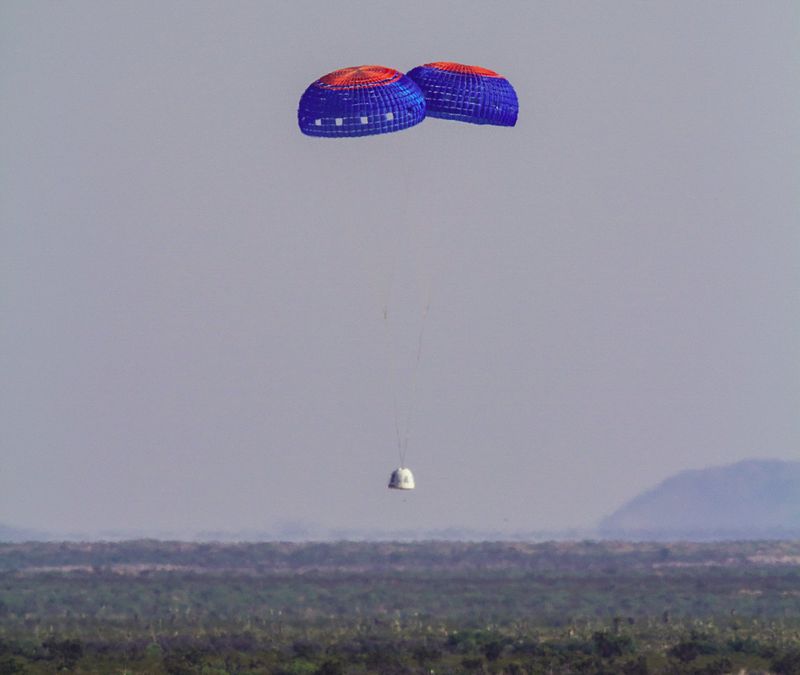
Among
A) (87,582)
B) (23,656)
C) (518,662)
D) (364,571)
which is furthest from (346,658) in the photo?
(364,571)

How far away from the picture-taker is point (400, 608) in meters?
80.4

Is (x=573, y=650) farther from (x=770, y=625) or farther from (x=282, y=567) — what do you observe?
(x=282, y=567)

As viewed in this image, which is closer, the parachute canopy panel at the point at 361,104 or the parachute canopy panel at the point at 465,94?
the parachute canopy panel at the point at 361,104

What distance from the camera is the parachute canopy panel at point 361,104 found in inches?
2197

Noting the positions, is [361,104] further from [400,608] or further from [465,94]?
[400,608]

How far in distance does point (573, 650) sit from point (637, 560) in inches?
1948

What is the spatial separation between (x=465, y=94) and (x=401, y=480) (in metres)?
10.8

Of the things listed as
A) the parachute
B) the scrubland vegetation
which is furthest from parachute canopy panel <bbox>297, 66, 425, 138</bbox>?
the scrubland vegetation

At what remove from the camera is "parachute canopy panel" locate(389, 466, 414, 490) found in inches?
2281

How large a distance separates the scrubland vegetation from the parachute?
7.30 m

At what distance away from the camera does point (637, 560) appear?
110500 millimetres

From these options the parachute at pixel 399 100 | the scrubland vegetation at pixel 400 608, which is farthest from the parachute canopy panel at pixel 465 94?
the scrubland vegetation at pixel 400 608

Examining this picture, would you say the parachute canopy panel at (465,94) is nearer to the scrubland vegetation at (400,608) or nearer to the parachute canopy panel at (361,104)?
the parachute canopy panel at (361,104)

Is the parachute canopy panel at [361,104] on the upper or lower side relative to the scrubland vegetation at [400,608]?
upper
